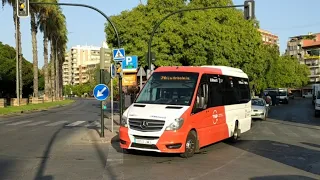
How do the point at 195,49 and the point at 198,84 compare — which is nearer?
the point at 198,84

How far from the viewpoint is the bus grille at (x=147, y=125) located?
36.3 ft

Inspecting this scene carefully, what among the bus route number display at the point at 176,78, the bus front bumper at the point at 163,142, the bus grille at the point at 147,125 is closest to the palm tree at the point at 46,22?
the bus route number display at the point at 176,78

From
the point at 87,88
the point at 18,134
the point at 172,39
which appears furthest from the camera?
the point at 87,88

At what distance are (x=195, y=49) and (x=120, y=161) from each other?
2140 cm

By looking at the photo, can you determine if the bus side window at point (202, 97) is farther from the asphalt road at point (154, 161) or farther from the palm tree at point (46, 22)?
the palm tree at point (46, 22)

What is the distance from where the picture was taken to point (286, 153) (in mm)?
12898

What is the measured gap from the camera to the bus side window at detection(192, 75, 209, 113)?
12.1m

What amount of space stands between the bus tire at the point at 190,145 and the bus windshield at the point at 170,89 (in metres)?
0.88

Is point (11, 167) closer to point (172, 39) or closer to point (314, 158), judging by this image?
point (314, 158)

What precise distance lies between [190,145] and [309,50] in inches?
5935

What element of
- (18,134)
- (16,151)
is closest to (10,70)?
(18,134)

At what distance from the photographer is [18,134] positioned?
715 inches

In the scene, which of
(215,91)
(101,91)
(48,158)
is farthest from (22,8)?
(215,91)

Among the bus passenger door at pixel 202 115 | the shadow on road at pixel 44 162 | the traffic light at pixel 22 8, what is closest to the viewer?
the shadow on road at pixel 44 162
